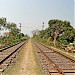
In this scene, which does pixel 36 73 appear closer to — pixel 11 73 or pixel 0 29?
pixel 11 73

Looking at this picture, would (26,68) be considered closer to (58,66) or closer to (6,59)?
(58,66)

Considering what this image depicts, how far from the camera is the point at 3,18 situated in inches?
3219

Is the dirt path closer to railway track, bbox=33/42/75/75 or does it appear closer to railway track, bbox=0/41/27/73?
railway track, bbox=33/42/75/75

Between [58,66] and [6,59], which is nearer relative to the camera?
[58,66]

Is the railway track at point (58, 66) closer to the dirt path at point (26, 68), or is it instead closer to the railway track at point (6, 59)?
the dirt path at point (26, 68)

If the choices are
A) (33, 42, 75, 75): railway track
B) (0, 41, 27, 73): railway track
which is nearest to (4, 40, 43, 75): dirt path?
(33, 42, 75, 75): railway track

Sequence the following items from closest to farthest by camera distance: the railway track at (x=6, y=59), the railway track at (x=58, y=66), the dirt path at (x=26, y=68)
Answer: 1. the railway track at (x=58, y=66)
2. the dirt path at (x=26, y=68)
3. the railway track at (x=6, y=59)

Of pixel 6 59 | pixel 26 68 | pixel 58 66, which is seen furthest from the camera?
pixel 6 59

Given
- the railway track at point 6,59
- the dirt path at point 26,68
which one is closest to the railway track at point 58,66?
the dirt path at point 26,68

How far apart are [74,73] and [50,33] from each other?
58421 millimetres

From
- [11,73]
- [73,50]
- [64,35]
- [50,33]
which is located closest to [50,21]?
[50,33]

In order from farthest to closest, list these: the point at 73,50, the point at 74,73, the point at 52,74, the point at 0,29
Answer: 1. the point at 0,29
2. the point at 73,50
3. the point at 74,73
4. the point at 52,74

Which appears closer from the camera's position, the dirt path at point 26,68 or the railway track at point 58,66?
the railway track at point 58,66

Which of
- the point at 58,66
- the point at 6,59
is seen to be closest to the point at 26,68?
the point at 58,66
